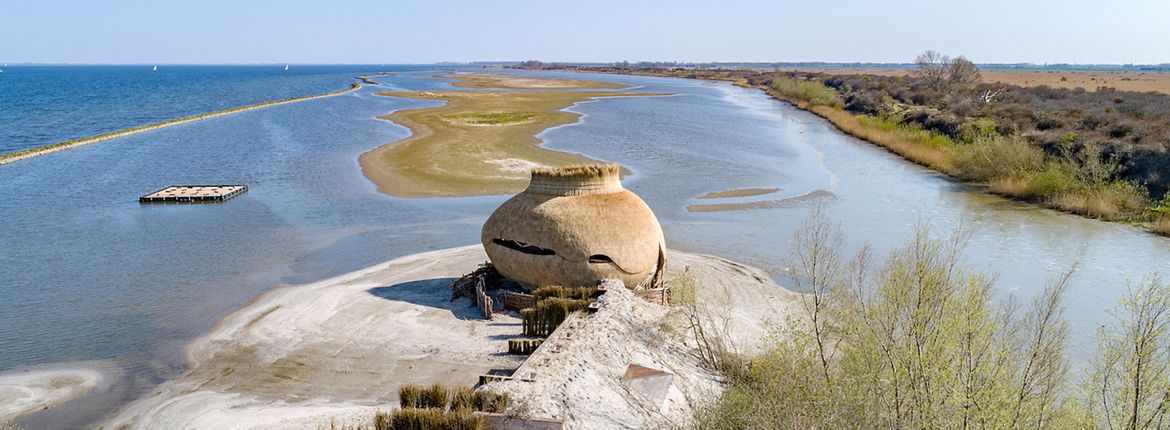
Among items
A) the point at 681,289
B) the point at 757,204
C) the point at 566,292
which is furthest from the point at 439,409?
the point at 757,204

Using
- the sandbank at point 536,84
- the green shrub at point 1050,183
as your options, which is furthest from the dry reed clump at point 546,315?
A: the sandbank at point 536,84

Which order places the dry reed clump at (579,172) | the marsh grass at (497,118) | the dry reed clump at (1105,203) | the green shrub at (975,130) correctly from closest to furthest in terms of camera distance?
the dry reed clump at (579,172) → the dry reed clump at (1105,203) → the green shrub at (975,130) → the marsh grass at (497,118)

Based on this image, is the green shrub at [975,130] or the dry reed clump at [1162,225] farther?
the green shrub at [975,130]

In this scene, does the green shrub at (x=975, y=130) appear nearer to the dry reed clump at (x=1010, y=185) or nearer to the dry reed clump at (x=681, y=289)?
the dry reed clump at (x=1010, y=185)

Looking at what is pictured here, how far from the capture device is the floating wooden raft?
3066 cm

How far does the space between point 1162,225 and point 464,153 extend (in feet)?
100

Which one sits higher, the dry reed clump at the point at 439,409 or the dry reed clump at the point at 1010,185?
the dry reed clump at the point at 439,409

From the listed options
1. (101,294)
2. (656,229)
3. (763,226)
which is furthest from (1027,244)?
(101,294)

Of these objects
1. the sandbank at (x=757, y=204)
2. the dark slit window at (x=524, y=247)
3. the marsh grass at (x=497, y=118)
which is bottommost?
the sandbank at (x=757, y=204)

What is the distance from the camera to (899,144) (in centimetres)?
4500

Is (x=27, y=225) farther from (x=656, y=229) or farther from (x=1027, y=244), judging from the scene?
(x=1027, y=244)

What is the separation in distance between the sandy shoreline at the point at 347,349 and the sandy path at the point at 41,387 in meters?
1.44

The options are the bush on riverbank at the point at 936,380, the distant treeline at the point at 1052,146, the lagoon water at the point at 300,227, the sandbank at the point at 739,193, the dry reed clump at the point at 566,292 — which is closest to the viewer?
the bush on riverbank at the point at 936,380

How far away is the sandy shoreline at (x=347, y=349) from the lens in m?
12.1
